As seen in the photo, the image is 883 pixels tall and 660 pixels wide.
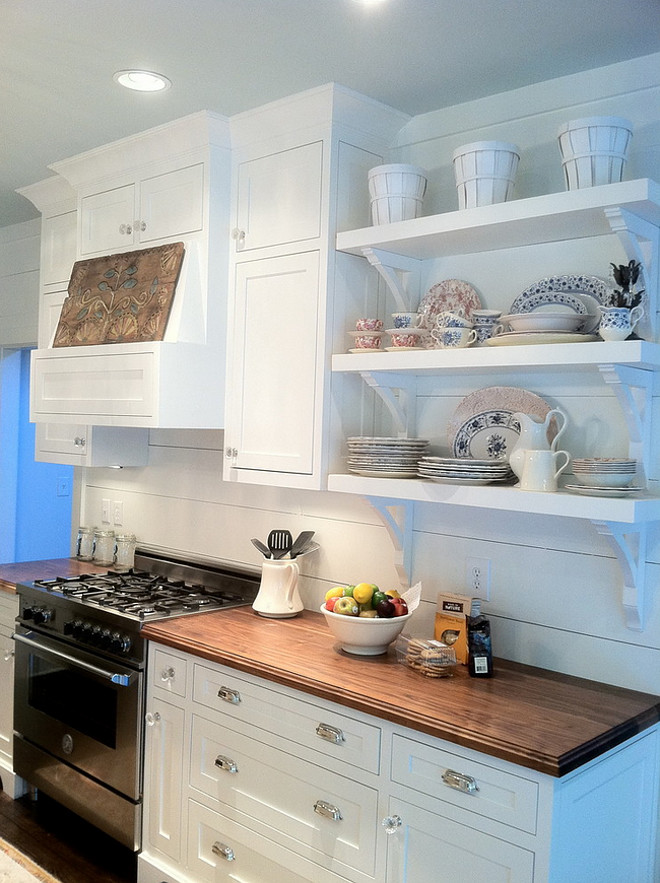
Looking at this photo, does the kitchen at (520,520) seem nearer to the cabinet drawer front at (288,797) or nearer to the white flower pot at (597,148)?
the white flower pot at (597,148)

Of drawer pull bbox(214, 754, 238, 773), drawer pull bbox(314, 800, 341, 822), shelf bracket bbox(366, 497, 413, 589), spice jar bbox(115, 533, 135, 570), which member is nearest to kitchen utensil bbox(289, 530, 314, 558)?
shelf bracket bbox(366, 497, 413, 589)

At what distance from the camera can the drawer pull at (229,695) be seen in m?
2.47

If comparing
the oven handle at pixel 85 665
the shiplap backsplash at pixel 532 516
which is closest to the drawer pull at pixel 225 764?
the oven handle at pixel 85 665

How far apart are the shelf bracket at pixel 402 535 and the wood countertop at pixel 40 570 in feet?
5.25

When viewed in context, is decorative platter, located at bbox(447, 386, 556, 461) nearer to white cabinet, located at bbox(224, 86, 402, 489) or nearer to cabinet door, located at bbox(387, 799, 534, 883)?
white cabinet, located at bbox(224, 86, 402, 489)

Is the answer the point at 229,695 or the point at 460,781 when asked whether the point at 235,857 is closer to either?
the point at 229,695

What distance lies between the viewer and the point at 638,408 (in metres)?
2.21

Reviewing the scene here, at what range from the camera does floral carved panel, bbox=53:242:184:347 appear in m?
2.96

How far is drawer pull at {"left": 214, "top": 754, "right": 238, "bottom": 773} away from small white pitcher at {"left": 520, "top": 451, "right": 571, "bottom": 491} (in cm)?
118

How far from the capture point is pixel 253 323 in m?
2.87

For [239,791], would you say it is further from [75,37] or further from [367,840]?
[75,37]

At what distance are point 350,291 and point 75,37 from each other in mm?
1062

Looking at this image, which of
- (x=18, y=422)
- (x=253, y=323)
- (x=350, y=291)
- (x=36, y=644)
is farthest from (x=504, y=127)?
(x=18, y=422)

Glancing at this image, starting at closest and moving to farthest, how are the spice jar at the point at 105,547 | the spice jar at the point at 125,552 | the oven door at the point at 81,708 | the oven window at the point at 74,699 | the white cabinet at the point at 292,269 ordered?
the white cabinet at the point at 292,269, the oven door at the point at 81,708, the oven window at the point at 74,699, the spice jar at the point at 125,552, the spice jar at the point at 105,547
